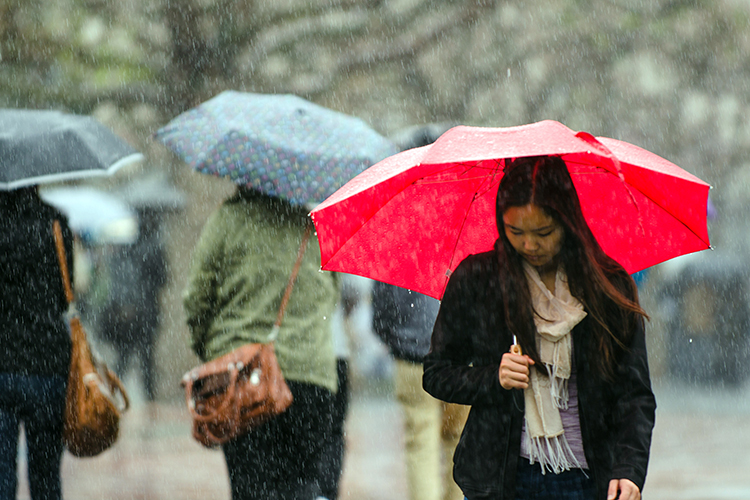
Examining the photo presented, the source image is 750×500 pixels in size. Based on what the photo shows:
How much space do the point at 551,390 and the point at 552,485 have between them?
0.27 m

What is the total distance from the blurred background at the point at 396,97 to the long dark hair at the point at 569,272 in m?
4.65

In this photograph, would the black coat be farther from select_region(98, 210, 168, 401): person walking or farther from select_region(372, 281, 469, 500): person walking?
select_region(98, 210, 168, 401): person walking

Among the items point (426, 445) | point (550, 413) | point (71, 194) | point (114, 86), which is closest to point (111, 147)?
point (426, 445)

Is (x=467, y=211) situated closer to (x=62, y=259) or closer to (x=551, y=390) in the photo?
(x=551, y=390)

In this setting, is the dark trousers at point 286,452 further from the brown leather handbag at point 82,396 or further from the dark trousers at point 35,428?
the dark trousers at point 35,428

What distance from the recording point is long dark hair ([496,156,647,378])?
2.72 m

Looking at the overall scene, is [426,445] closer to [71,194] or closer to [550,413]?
[550,413]

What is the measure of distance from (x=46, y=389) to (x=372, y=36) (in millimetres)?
6986

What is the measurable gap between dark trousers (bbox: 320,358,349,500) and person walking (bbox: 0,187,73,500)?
3.96 feet

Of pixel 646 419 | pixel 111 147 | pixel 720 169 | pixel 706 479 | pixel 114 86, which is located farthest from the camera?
pixel 720 169

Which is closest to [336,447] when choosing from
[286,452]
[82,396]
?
[286,452]

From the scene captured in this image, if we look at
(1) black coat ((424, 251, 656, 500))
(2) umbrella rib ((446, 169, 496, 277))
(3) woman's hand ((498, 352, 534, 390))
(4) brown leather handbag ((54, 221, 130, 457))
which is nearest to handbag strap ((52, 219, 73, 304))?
(4) brown leather handbag ((54, 221, 130, 457))

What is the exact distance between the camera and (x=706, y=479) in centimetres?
745

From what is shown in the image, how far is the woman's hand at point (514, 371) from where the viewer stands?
2645mm
